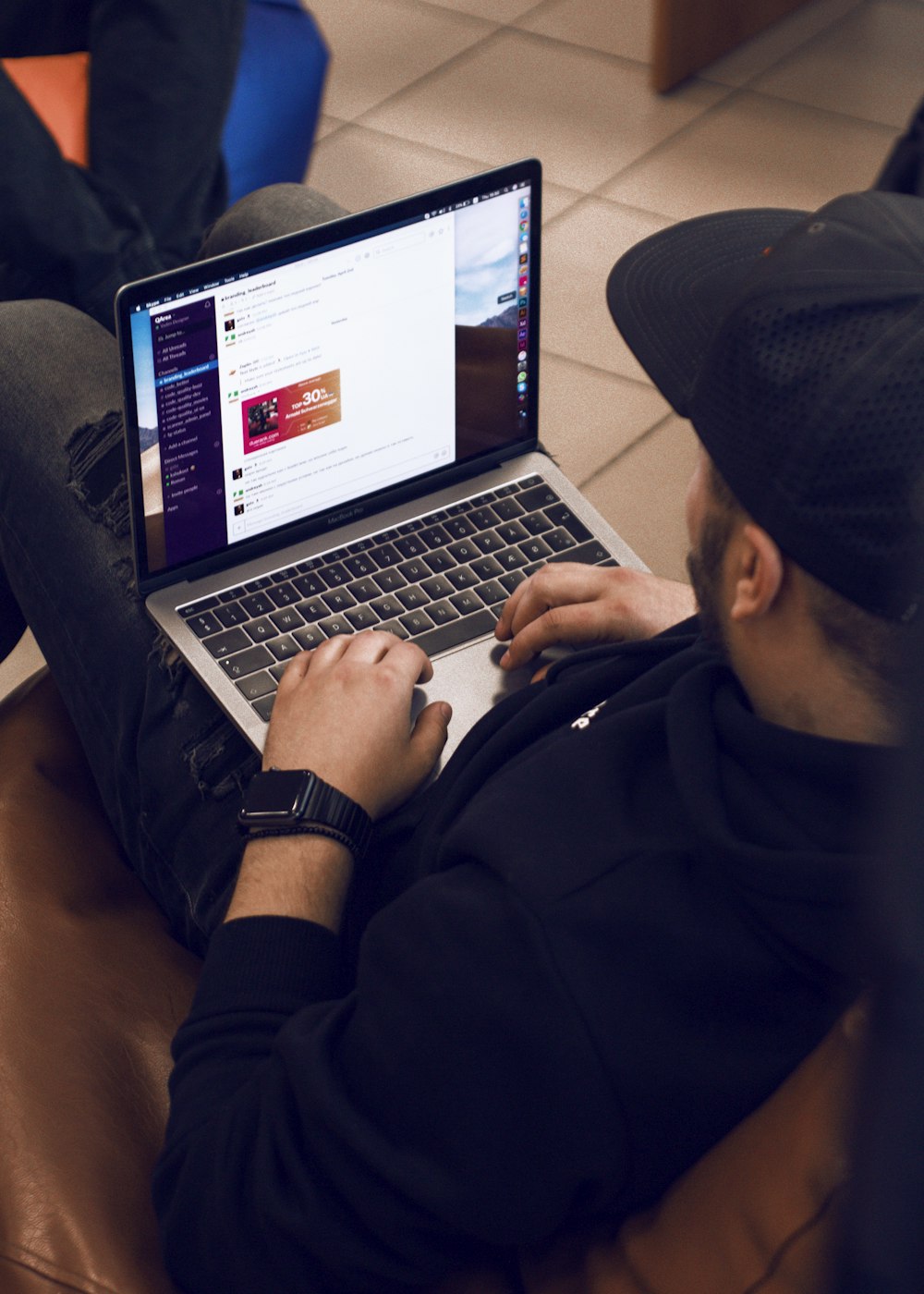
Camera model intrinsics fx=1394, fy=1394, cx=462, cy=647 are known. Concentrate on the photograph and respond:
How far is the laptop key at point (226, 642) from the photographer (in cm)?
116

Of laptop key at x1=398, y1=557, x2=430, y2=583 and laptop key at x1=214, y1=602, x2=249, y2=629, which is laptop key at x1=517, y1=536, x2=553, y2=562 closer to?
laptop key at x1=398, y1=557, x2=430, y2=583

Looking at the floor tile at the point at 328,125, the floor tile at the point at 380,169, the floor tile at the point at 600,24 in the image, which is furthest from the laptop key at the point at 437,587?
the floor tile at the point at 600,24

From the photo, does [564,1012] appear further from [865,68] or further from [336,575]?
[865,68]

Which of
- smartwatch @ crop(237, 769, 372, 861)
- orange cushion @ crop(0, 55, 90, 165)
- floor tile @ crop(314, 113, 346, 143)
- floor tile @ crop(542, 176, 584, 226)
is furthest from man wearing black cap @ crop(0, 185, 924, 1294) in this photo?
floor tile @ crop(314, 113, 346, 143)

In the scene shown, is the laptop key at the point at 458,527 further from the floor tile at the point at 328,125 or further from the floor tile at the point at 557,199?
the floor tile at the point at 328,125

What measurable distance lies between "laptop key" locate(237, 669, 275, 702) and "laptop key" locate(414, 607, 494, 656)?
13cm

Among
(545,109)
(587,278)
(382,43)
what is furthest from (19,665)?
(382,43)

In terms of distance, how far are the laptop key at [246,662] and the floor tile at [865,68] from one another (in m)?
2.38

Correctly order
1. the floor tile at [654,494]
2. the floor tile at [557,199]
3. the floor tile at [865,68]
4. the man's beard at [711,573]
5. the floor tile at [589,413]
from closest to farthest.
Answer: the man's beard at [711,573]
the floor tile at [654,494]
the floor tile at [589,413]
the floor tile at [557,199]
the floor tile at [865,68]

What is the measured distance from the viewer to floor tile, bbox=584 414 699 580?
2090 millimetres

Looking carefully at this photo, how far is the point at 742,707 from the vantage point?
0.79 m

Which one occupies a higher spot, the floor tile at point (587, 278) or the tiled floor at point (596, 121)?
the tiled floor at point (596, 121)

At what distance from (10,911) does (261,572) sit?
352mm

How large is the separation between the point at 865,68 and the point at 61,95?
199 cm
